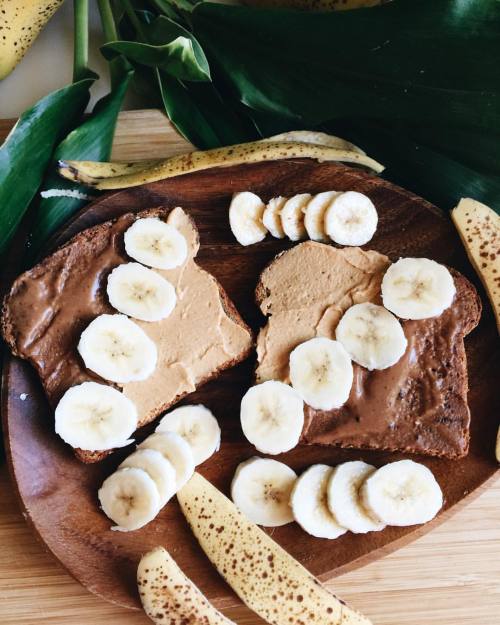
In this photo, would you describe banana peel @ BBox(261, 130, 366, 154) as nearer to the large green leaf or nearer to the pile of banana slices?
the large green leaf

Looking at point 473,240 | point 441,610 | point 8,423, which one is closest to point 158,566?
point 8,423

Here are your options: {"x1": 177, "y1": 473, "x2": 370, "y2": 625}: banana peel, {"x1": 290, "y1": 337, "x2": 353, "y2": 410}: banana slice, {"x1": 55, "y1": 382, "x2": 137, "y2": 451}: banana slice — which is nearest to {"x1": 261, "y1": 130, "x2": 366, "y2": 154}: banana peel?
{"x1": 290, "y1": 337, "x2": 353, "y2": 410}: banana slice

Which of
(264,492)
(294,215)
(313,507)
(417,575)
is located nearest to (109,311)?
(294,215)

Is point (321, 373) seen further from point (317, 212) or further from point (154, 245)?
point (154, 245)

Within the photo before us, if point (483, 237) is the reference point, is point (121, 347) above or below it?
above

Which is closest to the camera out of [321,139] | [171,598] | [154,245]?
[171,598]

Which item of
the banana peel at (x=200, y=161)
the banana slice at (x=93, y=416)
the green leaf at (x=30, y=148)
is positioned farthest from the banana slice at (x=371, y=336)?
the green leaf at (x=30, y=148)

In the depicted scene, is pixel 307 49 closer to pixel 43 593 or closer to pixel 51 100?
pixel 51 100

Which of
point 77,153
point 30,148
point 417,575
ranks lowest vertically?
point 417,575
